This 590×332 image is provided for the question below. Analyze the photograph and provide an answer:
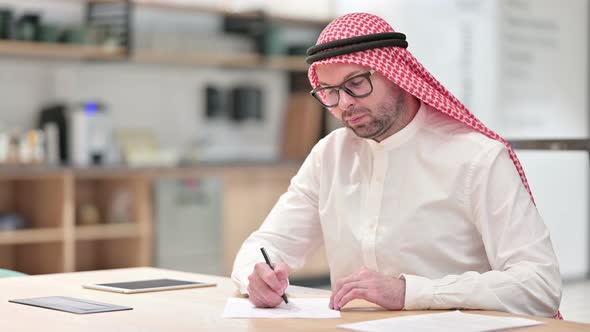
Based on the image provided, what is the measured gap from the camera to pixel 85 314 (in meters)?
1.88

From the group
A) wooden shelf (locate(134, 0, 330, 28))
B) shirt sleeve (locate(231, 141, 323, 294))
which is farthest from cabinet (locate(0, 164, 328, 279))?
shirt sleeve (locate(231, 141, 323, 294))

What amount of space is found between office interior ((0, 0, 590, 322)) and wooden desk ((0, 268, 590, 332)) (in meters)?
3.62

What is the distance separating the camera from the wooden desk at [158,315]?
174 cm

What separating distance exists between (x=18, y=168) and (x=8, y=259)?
28.9 inches

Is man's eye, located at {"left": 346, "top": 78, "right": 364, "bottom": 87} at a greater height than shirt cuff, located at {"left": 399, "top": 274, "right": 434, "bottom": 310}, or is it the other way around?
man's eye, located at {"left": 346, "top": 78, "right": 364, "bottom": 87}

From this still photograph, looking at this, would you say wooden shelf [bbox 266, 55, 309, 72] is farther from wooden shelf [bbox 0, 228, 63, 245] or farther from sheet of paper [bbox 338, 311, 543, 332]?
sheet of paper [bbox 338, 311, 543, 332]

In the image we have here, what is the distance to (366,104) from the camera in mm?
2305

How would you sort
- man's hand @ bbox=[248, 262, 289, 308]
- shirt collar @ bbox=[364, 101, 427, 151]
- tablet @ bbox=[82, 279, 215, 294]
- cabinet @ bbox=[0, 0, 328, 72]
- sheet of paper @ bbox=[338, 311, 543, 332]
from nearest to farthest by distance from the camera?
sheet of paper @ bbox=[338, 311, 543, 332]
man's hand @ bbox=[248, 262, 289, 308]
tablet @ bbox=[82, 279, 215, 294]
shirt collar @ bbox=[364, 101, 427, 151]
cabinet @ bbox=[0, 0, 328, 72]

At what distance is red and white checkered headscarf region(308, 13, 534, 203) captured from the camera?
7.40 ft

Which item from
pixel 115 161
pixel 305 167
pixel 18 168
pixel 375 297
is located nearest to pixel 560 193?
pixel 115 161

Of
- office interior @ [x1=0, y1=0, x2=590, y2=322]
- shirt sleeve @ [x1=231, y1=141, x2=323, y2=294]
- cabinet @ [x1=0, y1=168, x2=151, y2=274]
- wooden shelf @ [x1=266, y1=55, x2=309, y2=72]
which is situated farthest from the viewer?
wooden shelf @ [x1=266, y1=55, x2=309, y2=72]

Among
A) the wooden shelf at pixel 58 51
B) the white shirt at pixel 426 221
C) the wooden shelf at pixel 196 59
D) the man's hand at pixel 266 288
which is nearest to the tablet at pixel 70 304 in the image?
the man's hand at pixel 266 288

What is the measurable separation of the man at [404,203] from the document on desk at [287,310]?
1.2 inches

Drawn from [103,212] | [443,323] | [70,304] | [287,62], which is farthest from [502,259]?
[287,62]
